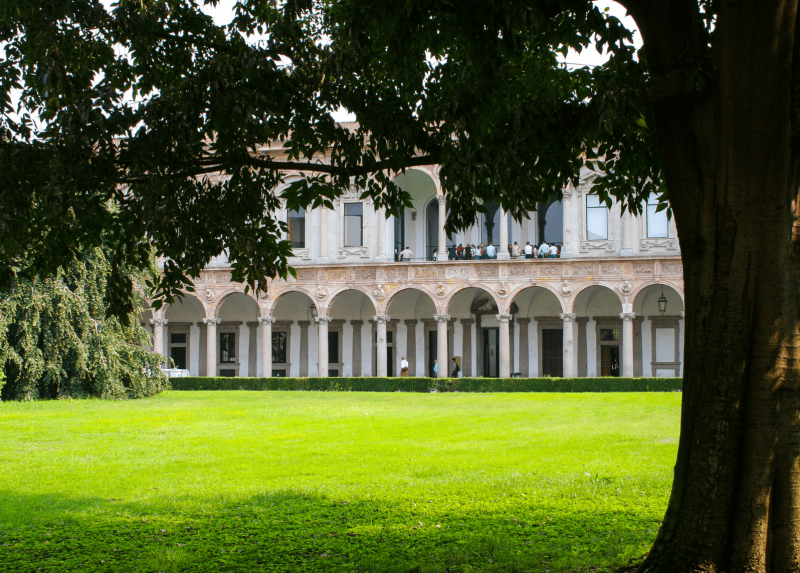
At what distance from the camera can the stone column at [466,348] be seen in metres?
36.1

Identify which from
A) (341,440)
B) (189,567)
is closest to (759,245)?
(189,567)

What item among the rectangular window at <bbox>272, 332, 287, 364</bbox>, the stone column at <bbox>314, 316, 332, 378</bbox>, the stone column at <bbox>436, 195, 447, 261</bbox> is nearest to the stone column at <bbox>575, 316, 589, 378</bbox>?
the stone column at <bbox>436, 195, 447, 261</bbox>

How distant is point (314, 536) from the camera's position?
6543 millimetres

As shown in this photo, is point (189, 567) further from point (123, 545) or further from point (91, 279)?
point (91, 279)

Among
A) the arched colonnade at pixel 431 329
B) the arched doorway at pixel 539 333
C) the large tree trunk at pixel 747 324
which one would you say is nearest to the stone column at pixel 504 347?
the arched colonnade at pixel 431 329

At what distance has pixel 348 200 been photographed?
34.7 m

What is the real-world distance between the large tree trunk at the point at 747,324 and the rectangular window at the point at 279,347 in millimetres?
33809

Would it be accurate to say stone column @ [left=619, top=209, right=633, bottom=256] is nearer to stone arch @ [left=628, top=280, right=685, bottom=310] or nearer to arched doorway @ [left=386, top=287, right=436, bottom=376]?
stone arch @ [left=628, top=280, right=685, bottom=310]

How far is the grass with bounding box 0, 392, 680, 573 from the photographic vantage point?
5988 millimetres

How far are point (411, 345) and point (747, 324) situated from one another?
106ft

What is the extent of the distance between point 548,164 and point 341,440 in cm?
804

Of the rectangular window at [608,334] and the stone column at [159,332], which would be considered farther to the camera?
the rectangular window at [608,334]

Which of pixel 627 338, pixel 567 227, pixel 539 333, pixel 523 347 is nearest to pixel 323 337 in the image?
pixel 523 347

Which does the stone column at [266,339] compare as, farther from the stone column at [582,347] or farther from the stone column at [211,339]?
the stone column at [582,347]
